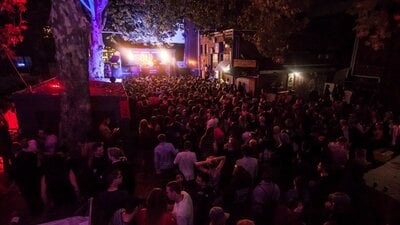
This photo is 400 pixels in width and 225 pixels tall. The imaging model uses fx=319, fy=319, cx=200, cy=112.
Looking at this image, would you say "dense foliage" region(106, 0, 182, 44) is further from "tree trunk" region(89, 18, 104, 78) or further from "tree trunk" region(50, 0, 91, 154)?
"tree trunk" region(50, 0, 91, 154)

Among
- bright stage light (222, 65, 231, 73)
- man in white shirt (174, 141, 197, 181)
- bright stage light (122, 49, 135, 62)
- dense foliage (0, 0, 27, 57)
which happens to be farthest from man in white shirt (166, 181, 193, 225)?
bright stage light (122, 49, 135, 62)

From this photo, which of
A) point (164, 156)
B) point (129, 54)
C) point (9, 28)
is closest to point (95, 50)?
point (9, 28)

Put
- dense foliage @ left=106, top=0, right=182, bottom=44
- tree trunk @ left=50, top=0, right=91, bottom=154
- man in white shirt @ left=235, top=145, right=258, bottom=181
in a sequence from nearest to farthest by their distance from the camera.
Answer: man in white shirt @ left=235, top=145, right=258, bottom=181 < tree trunk @ left=50, top=0, right=91, bottom=154 < dense foliage @ left=106, top=0, right=182, bottom=44

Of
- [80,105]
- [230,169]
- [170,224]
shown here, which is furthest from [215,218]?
[80,105]

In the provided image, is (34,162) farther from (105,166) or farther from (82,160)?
(105,166)

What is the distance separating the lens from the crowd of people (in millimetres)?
4613

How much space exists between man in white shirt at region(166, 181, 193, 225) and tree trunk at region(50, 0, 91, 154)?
4.14 metres

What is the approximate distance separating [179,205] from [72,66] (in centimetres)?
548

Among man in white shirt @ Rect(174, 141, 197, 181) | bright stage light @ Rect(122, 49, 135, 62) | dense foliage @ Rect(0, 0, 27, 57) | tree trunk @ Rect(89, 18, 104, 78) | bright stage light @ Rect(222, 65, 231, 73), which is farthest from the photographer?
bright stage light @ Rect(122, 49, 135, 62)

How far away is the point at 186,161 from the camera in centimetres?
649

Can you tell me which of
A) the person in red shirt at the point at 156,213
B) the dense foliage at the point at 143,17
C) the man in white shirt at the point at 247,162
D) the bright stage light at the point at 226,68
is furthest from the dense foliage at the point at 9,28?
the person in red shirt at the point at 156,213

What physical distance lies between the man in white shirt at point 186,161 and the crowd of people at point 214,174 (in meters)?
0.02

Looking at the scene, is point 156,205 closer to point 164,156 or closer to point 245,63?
point 164,156

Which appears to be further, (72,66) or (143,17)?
(143,17)
